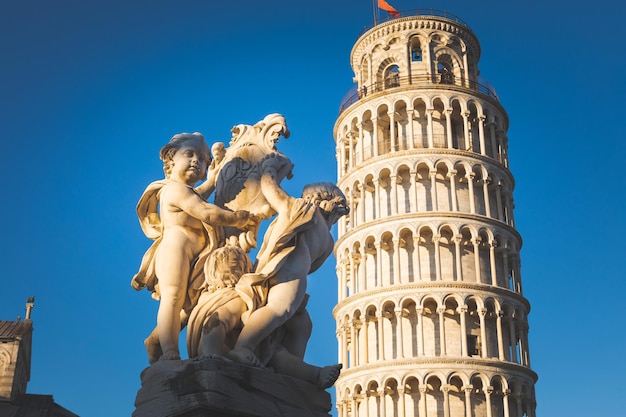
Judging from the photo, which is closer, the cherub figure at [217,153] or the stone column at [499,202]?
the cherub figure at [217,153]

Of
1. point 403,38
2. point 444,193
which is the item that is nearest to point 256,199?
point 444,193

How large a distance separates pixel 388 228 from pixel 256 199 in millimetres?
39282

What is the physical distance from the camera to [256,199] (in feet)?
18.8

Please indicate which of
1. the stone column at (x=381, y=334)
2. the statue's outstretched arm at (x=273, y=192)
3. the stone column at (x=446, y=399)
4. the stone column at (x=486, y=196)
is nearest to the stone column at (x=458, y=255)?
the stone column at (x=486, y=196)

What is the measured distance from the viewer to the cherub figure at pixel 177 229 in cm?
516

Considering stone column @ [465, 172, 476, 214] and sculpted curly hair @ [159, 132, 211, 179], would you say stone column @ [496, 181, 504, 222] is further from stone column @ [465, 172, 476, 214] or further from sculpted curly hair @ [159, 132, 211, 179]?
sculpted curly hair @ [159, 132, 211, 179]

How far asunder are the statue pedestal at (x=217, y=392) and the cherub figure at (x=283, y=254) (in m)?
0.16

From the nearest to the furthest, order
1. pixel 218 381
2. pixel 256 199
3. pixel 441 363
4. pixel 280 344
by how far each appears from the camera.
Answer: pixel 218 381, pixel 280 344, pixel 256 199, pixel 441 363

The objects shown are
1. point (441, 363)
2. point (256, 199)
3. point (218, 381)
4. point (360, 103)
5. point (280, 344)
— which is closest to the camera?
point (218, 381)

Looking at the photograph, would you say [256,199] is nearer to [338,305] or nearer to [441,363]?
[441,363]

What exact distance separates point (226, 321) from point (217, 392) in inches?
24.2

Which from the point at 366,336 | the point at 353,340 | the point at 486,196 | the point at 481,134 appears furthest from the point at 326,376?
the point at 481,134

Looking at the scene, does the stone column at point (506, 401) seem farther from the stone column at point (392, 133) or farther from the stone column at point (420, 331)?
the stone column at point (392, 133)

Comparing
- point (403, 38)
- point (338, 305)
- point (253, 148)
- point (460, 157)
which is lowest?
point (253, 148)
